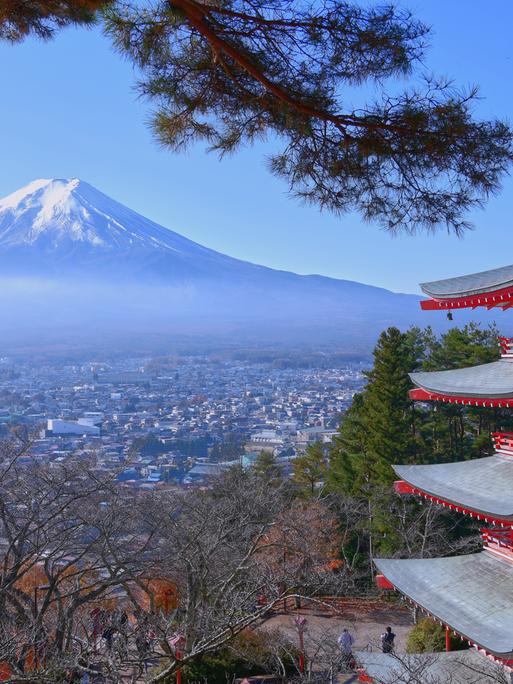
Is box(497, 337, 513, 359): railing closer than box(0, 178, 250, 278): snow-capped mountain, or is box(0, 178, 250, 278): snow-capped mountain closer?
box(497, 337, 513, 359): railing

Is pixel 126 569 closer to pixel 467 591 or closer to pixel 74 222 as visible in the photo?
pixel 467 591

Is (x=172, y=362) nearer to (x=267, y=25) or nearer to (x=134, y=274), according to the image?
(x=134, y=274)

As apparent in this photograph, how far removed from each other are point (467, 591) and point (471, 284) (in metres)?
2.79

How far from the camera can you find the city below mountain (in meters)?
106

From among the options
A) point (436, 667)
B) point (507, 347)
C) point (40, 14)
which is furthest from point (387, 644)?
point (40, 14)

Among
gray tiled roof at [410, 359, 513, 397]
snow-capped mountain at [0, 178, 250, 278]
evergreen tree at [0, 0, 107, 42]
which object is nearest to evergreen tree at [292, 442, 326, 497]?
gray tiled roof at [410, 359, 513, 397]

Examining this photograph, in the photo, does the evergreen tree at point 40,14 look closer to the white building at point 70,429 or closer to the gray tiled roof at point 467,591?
the gray tiled roof at point 467,591

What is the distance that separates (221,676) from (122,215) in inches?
4734

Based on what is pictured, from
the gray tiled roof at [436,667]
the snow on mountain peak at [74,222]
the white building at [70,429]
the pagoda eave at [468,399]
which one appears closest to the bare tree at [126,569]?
Answer: the gray tiled roof at [436,667]

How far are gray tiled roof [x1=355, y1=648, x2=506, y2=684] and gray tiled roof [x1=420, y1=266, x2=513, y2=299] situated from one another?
122 inches

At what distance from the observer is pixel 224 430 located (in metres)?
42.9

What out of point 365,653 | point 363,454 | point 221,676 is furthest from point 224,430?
point 365,653

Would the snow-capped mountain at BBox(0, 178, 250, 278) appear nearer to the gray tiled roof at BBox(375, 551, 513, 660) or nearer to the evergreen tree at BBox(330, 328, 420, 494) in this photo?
the evergreen tree at BBox(330, 328, 420, 494)

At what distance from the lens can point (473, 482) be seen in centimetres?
703
